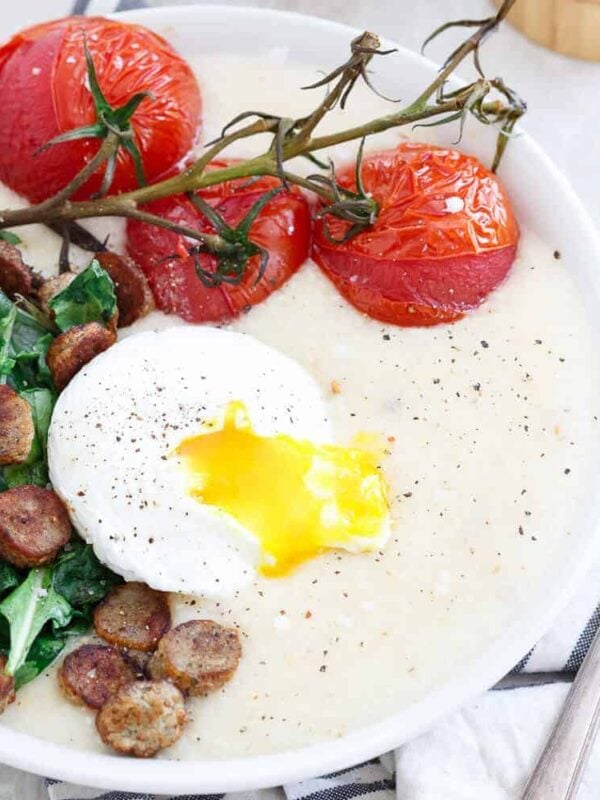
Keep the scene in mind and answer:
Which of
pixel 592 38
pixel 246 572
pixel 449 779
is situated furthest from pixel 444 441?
pixel 592 38

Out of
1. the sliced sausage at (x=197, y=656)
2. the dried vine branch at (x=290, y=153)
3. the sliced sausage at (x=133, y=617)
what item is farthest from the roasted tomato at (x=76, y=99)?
the sliced sausage at (x=197, y=656)

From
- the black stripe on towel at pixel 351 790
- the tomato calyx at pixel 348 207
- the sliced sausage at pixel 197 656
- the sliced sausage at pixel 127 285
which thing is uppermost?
the tomato calyx at pixel 348 207

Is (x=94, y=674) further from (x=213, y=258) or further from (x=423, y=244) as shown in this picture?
(x=423, y=244)

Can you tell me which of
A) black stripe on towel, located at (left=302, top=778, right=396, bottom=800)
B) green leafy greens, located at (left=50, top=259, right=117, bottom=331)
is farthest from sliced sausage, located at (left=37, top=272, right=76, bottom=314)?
black stripe on towel, located at (left=302, top=778, right=396, bottom=800)

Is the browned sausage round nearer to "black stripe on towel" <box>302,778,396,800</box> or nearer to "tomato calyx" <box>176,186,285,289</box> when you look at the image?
"tomato calyx" <box>176,186,285,289</box>

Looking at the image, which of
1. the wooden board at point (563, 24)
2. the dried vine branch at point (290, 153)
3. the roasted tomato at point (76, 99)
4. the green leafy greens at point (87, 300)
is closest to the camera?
the dried vine branch at point (290, 153)

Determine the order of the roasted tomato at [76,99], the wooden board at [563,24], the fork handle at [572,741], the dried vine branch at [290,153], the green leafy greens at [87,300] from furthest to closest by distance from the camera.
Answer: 1. the wooden board at [563,24]
2. the roasted tomato at [76,99]
3. the green leafy greens at [87,300]
4. the fork handle at [572,741]
5. the dried vine branch at [290,153]

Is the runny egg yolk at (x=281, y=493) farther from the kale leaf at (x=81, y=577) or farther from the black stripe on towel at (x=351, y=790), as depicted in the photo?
the black stripe on towel at (x=351, y=790)

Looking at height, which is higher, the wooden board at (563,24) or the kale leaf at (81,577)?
the wooden board at (563,24)
